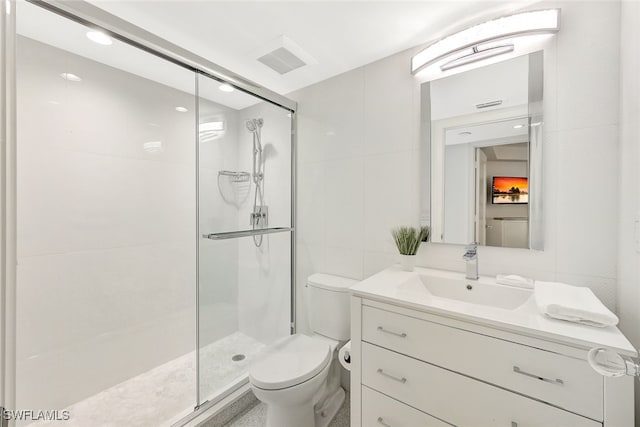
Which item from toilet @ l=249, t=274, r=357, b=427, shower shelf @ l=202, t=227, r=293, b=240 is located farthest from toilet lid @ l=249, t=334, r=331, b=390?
shower shelf @ l=202, t=227, r=293, b=240

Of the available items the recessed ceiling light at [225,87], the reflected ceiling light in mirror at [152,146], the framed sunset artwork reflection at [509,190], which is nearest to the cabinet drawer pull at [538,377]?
the framed sunset artwork reflection at [509,190]

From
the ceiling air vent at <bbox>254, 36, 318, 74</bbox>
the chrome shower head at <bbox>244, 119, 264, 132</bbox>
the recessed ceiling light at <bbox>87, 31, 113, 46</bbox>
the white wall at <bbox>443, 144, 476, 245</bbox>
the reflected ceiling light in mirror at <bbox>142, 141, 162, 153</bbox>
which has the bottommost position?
the white wall at <bbox>443, 144, 476, 245</bbox>

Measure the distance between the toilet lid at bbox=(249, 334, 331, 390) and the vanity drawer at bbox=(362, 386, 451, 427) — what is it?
0.99 feet

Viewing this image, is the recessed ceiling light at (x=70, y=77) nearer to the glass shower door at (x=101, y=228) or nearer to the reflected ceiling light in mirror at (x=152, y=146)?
the glass shower door at (x=101, y=228)

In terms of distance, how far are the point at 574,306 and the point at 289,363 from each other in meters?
1.25

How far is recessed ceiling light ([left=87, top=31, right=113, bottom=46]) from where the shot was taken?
1.35 m

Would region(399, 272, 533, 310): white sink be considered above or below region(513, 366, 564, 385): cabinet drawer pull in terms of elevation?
above

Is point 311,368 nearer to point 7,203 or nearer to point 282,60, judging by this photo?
point 7,203

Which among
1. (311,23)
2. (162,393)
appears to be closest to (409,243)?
(311,23)

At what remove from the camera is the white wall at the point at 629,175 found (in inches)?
37.3

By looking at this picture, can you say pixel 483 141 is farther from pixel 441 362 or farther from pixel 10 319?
pixel 10 319

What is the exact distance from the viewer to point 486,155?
4.59 ft

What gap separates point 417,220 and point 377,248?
320 mm

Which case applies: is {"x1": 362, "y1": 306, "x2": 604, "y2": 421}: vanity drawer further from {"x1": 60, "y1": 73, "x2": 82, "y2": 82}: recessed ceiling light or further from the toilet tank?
{"x1": 60, "y1": 73, "x2": 82, "y2": 82}: recessed ceiling light
